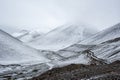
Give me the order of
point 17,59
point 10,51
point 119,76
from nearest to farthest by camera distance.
A: 1. point 119,76
2. point 17,59
3. point 10,51

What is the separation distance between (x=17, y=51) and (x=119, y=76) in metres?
125

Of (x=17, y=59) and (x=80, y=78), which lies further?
(x=17, y=59)

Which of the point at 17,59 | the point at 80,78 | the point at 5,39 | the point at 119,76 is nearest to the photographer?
the point at 119,76

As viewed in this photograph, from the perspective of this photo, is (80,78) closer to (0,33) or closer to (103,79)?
(103,79)

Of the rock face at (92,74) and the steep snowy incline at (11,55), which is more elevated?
the steep snowy incline at (11,55)

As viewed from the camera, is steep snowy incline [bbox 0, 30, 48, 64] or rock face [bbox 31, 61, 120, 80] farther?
steep snowy incline [bbox 0, 30, 48, 64]

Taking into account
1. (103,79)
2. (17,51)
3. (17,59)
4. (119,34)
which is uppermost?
(119,34)

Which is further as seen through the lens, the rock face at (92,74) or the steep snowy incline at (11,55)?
the steep snowy incline at (11,55)

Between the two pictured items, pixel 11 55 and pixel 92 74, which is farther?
pixel 11 55

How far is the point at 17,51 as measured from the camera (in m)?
151

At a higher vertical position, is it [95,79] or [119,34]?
[119,34]

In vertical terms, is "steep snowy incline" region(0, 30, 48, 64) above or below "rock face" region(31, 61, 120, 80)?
above

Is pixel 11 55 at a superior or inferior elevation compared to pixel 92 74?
superior

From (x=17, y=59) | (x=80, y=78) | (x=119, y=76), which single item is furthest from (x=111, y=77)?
(x=17, y=59)
